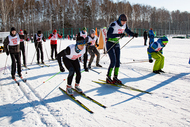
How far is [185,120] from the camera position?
2.46 metres

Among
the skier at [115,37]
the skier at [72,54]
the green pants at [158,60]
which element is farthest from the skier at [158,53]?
Answer: the skier at [72,54]

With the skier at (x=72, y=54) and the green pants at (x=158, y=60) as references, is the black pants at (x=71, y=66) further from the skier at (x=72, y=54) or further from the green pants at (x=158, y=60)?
the green pants at (x=158, y=60)

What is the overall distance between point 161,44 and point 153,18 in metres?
62.0

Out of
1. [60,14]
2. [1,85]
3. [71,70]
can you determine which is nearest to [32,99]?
[71,70]

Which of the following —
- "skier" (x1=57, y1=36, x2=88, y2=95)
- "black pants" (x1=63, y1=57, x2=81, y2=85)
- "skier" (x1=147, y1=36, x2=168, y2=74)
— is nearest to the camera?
"skier" (x1=57, y1=36, x2=88, y2=95)

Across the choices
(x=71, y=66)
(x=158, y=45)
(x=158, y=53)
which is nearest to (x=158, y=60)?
(x=158, y=53)

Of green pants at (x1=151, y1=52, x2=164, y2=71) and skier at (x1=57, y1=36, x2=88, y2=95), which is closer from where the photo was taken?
skier at (x1=57, y1=36, x2=88, y2=95)

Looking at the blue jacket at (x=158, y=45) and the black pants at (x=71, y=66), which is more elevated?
the blue jacket at (x=158, y=45)

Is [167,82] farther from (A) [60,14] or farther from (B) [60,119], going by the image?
→ (A) [60,14]

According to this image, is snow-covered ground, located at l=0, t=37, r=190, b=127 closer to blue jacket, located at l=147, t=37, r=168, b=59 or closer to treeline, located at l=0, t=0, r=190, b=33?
blue jacket, located at l=147, t=37, r=168, b=59

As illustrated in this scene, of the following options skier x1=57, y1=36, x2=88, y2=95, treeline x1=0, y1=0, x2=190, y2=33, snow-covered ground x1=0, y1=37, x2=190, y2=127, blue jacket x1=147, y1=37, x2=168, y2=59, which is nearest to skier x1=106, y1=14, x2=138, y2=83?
snow-covered ground x1=0, y1=37, x2=190, y2=127

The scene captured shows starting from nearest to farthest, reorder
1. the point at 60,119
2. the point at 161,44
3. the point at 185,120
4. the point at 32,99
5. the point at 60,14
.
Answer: the point at 185,120 → the point at 60,119 → the point at 32,99 → the point at 161,44 → the point at 60,14

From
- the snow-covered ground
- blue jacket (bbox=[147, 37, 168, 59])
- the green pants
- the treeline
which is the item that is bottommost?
the snow-covered ground

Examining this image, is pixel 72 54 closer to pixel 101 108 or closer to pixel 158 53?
pixel 101 108
